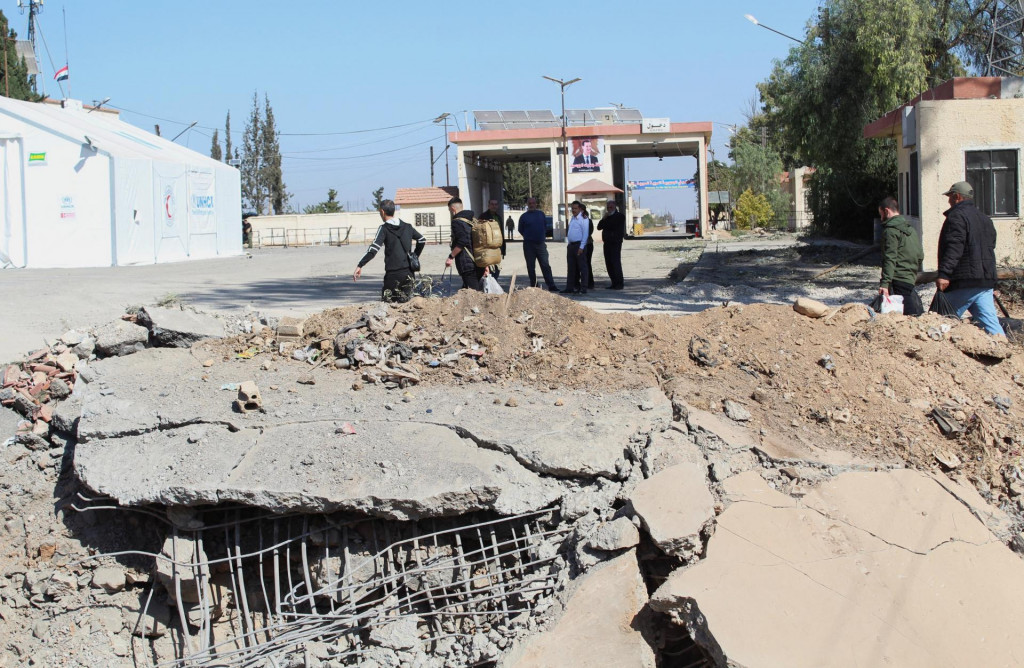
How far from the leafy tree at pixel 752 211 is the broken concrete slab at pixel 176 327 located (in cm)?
3898

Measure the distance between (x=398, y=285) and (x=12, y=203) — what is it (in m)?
16.8

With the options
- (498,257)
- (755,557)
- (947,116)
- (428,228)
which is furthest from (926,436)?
(428,228)

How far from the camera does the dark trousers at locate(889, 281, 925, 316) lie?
7289 millimetres

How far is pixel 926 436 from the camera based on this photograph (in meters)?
5.10

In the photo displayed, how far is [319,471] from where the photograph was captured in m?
4.86

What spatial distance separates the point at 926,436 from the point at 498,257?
19.7 ft

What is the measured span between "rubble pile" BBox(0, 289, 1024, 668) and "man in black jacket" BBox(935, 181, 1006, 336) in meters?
0.81

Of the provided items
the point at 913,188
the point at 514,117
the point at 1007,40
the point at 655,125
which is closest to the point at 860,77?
the point at 1007,40

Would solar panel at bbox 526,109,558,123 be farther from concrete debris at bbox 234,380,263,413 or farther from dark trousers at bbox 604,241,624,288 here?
concrete debris at bbox 234,380,263,413

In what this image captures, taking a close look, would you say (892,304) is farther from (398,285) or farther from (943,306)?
(398,285)

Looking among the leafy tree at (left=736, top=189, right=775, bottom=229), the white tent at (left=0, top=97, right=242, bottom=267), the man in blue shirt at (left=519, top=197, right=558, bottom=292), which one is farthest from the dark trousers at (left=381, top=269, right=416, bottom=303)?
the leafy tree at (left=736, top=189, right=775, bottom=229)

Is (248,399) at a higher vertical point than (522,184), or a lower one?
lower

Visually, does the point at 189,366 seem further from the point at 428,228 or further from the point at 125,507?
the point at 428,228

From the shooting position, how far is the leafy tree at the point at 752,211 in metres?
42.9
